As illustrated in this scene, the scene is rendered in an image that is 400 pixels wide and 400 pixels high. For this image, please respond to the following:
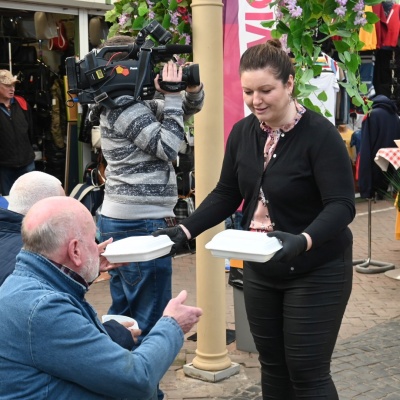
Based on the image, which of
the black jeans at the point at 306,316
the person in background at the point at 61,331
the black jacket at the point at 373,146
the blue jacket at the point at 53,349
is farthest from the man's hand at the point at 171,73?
the black jacket at the point at 373,146

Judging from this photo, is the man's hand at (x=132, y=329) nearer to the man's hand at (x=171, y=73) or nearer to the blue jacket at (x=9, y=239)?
the blue jacket at (x=9, y=239)

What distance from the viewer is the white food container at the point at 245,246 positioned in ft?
8.88

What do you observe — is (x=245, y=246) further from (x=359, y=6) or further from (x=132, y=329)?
(x=359, y=6)

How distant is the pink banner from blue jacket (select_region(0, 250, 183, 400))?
3461 mm

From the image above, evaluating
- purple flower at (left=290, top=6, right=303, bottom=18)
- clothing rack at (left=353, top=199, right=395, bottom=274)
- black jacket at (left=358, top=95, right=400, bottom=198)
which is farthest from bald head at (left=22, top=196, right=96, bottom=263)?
black jacket at (left=358, top=95, right=400, bottom=198)

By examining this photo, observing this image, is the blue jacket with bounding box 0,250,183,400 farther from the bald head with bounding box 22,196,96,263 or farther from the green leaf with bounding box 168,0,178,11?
the green leaf with bounding box 168,0,178,11

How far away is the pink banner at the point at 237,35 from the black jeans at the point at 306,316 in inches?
103

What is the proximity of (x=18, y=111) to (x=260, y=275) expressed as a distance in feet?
20.1

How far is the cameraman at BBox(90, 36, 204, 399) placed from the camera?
3826 millimetres

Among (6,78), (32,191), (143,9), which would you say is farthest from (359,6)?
(6,78)

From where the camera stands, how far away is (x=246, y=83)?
313 cm

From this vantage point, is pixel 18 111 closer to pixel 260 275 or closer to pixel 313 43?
pixel 313 43

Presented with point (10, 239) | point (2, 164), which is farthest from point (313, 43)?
point (2, 164)

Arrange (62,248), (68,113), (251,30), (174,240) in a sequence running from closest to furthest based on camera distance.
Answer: (62,248), (174,240), (251,30), (68,113)
